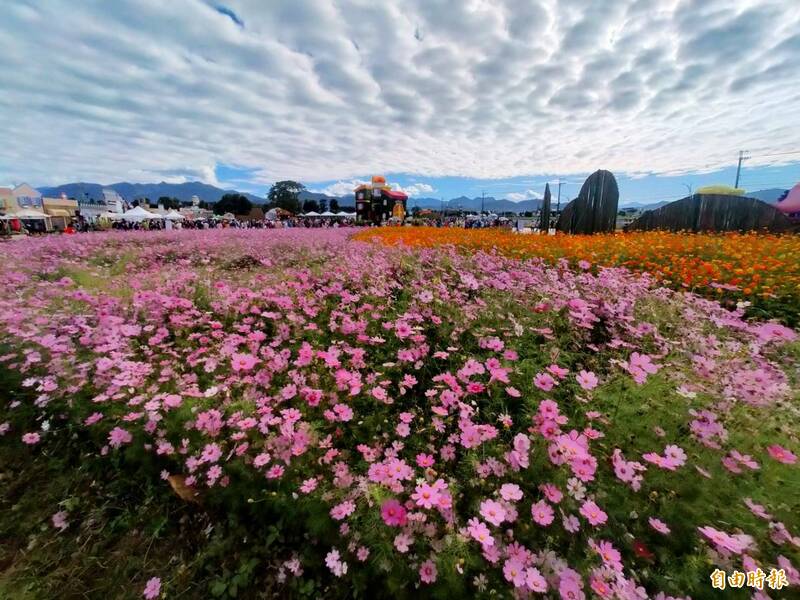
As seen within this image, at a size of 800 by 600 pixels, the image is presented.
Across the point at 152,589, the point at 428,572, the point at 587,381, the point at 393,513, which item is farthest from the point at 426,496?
the point at 152,589

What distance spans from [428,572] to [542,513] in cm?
53

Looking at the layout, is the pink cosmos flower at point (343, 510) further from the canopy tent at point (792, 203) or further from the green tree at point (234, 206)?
the green tree at point (234, 206)

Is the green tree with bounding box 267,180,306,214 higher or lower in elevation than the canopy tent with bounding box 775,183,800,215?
higher

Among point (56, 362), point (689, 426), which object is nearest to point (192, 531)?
point (56, 362)

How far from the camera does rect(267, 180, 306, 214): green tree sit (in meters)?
84.2

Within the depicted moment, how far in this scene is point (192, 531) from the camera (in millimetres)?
2100

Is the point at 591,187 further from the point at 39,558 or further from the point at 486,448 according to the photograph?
the point at 39,558

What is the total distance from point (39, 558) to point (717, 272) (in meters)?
6.87

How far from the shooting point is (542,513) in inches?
58.4

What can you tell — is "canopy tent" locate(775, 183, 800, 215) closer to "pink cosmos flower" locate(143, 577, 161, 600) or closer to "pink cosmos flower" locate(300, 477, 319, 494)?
"pink cosmos flower" locate(300, 477, 319, 494)

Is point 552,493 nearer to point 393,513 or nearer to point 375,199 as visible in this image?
point 393,513

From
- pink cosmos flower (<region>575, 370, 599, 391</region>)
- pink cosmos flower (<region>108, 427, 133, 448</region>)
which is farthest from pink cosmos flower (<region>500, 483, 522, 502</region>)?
pink cosmos flower (<region>108, 427, 133, 448</region>)

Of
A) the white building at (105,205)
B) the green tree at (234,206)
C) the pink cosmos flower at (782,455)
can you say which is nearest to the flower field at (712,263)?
the pink cosmos flower at (782,455)

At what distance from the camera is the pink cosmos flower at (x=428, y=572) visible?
1385 millimetres
